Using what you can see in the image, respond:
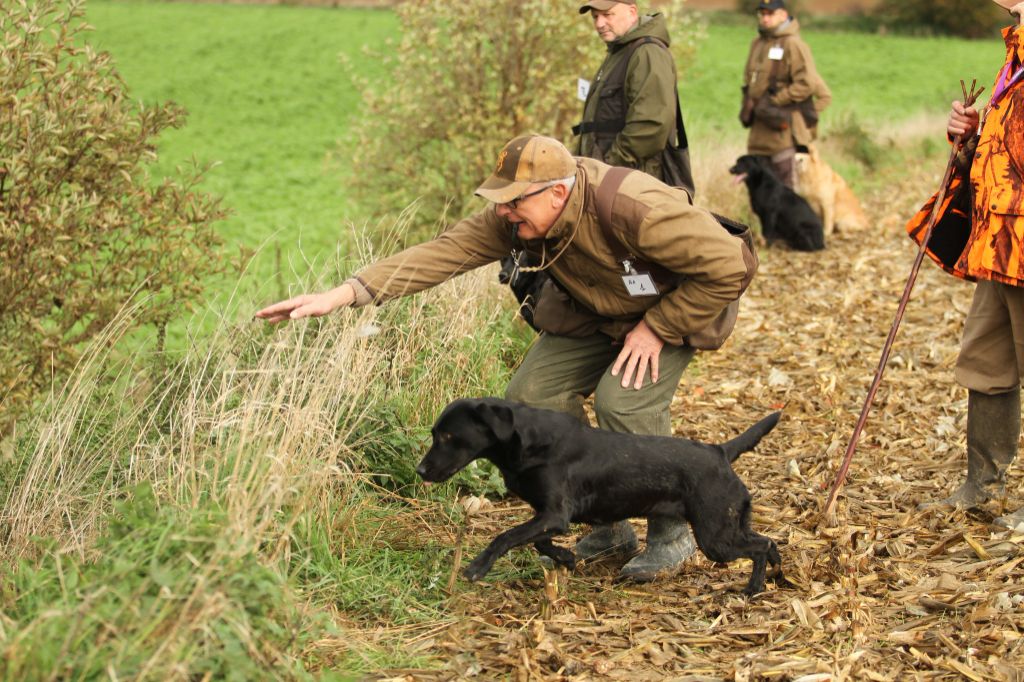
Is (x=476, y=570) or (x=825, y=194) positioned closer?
(x=476, y=570)

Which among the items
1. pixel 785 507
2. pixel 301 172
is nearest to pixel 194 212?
pixel 785 507

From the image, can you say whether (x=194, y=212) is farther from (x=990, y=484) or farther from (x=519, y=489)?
(x=990, y=484)

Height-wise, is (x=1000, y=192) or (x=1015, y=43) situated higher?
(x=1015, y=43)

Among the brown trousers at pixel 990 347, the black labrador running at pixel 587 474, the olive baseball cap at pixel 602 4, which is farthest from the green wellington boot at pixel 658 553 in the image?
the olive baseball cap at pixel 602 4

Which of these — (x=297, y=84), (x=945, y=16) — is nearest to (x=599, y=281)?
(x=297, y=84)

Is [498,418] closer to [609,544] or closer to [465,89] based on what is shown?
[609,544]

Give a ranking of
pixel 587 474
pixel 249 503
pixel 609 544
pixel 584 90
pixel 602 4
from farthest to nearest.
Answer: pixel 584 90
pixel 602 4
pixel 609 544
pixel 587 474
pixel 249 503

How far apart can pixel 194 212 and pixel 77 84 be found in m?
0.94

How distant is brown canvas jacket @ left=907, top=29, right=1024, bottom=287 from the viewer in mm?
4559

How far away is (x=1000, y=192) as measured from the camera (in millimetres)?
4617

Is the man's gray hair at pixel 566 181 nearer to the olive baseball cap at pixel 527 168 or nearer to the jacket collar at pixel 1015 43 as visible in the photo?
the olive baseball cap at pixel 527 168

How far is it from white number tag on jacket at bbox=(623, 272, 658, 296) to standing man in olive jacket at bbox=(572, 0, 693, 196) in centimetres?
307

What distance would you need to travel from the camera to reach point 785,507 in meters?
5.30

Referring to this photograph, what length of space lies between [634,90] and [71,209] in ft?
11.7
